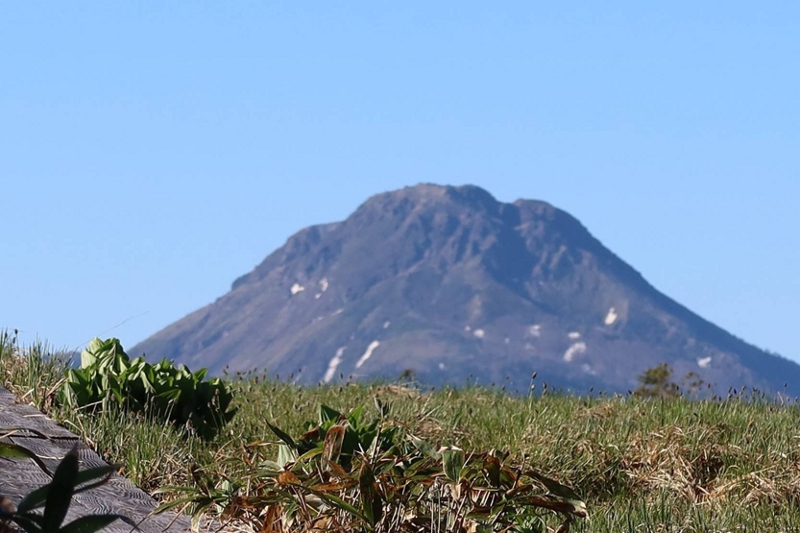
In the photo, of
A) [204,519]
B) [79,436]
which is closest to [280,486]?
[204,519]

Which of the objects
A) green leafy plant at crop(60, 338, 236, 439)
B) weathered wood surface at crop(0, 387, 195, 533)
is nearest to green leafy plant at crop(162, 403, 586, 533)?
weathered wood surface at crop(0, 387, 195, 533)

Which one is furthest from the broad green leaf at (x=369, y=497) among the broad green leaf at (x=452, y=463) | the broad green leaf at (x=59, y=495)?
the broad green leaf at (x=59, y=495)

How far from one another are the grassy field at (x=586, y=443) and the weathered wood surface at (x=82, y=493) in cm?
22

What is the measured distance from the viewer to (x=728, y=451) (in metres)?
8.20

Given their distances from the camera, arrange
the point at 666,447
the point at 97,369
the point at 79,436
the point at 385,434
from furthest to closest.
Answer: the point at 666,447
the point at 97,369
the point at 79,436
the point at 385,434

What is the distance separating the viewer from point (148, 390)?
7.04 m

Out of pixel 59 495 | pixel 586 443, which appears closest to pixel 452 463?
pixel 59 495

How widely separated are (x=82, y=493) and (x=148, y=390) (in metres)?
2.00

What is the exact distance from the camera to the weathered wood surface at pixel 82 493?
15.6 ft

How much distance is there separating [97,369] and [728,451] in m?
4.89

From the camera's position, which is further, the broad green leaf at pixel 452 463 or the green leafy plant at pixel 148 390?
the green leafy plant at pixel 148 390

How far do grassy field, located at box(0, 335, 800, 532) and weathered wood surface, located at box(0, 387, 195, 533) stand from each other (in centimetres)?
22

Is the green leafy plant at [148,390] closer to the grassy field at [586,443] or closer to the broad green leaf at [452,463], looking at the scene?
the grassy field at [586,443]

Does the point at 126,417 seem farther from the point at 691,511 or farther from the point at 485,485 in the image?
the point at 691,511
